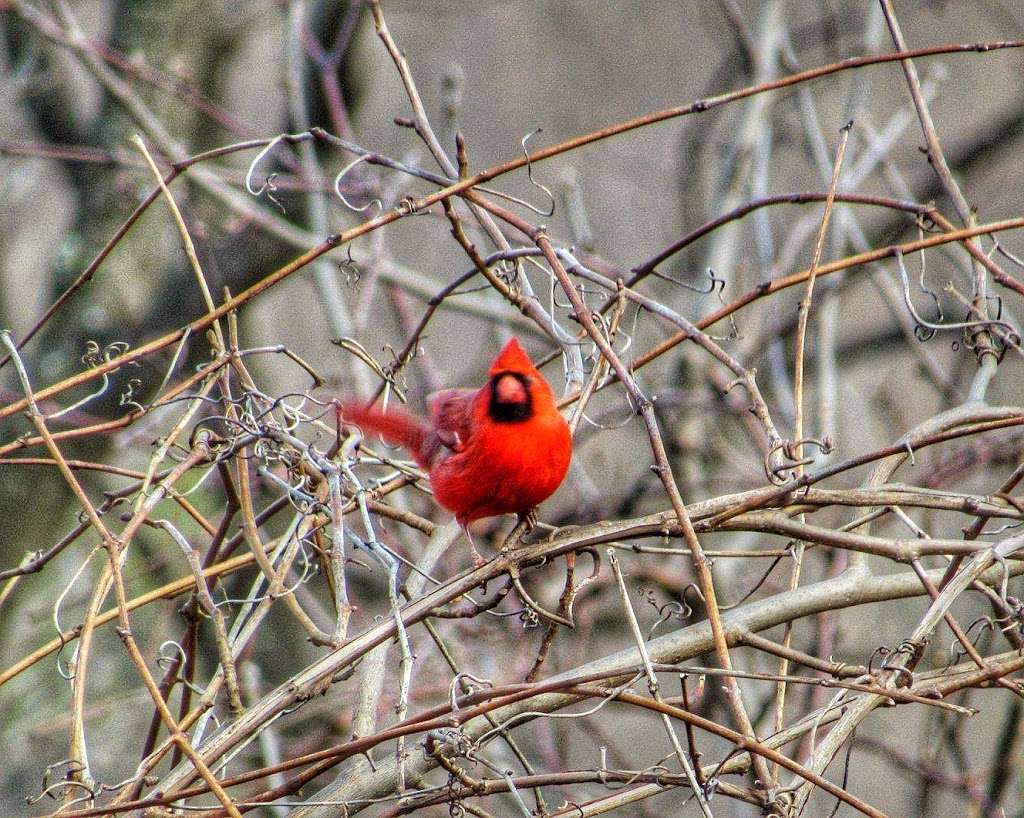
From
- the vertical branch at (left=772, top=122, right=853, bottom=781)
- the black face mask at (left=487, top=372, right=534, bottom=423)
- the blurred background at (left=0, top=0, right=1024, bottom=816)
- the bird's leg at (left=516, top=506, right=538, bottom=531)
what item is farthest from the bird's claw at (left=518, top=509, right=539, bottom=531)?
the blurred background at (left=0, top=0, right=1024, bottom=816)

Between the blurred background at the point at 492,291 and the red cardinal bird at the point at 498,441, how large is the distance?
847mm

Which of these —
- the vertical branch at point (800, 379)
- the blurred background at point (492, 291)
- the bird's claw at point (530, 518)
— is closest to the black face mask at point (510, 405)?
the bird's claw at point (530, 518)

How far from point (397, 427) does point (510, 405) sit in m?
0.28

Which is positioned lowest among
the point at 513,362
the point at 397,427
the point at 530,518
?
the point at 530,518

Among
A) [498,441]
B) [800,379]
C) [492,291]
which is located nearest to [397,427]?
[498,441]

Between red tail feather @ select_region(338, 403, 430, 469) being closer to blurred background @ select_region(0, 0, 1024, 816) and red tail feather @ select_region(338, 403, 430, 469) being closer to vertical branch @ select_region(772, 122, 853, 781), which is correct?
vertical branch @ select_region(772, 122, 853, 781)

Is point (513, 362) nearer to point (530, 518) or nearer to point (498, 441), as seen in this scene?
point (498, 441)

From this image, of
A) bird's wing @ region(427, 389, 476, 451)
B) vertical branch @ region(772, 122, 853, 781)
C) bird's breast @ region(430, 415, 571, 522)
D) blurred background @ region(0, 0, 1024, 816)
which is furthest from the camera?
blurred background @ region(0, 0, 1024, 816)

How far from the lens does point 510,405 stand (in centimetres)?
181

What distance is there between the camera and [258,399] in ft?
5.31

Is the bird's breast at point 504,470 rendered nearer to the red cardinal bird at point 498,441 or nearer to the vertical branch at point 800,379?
the red cardinal bird at point 498,441

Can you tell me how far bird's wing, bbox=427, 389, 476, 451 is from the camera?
1.93 m

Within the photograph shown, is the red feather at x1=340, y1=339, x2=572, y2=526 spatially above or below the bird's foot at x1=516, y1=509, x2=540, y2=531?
above

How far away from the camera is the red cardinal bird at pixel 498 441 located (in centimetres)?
176
